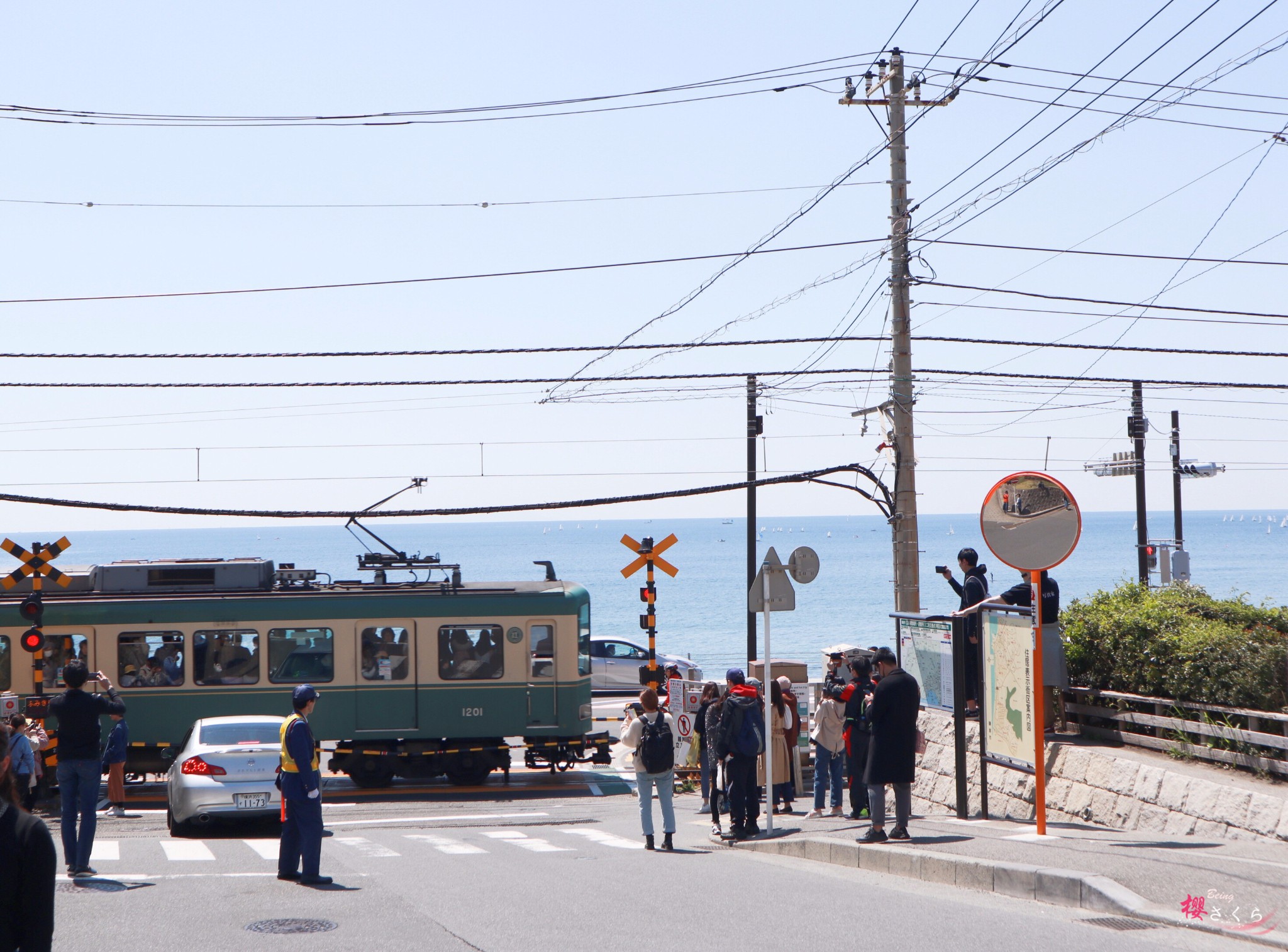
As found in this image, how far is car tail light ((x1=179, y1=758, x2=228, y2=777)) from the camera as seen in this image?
14.4 metres

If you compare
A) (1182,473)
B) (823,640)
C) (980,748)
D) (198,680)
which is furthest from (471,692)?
(823,640)

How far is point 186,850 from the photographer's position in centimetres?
1284

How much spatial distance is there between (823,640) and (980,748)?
69.4 m

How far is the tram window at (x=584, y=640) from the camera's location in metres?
20.9

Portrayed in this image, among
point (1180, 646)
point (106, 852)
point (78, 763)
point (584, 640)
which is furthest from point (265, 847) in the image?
point (1180, 646)

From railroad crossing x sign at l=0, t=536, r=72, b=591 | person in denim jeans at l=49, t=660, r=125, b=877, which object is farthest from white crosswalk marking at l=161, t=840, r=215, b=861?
railroad crossing x sign at l=0, t=536, r=72, b=591

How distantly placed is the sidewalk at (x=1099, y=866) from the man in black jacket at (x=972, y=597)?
270 cm

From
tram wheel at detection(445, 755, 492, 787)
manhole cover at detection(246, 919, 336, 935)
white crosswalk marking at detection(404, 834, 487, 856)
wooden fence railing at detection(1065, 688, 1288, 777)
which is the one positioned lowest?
tram wheel at detection(445, 755, 492, 787)

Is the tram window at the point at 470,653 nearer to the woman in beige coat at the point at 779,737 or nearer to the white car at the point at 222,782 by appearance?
the white car at the point at 222,782

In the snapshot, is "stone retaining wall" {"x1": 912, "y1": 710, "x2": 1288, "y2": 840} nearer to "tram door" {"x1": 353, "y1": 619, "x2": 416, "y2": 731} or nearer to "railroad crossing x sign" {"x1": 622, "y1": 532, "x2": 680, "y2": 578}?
"railroad crossing x sign" {"x1": 622, "y1": 532, "x2": 680, "y2": 578}

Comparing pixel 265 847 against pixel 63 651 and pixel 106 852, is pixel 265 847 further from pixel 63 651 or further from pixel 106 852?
pixel 63 651

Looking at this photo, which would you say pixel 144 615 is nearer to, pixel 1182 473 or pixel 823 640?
pixel 1182 473

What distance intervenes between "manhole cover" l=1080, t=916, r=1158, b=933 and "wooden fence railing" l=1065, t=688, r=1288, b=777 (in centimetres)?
357

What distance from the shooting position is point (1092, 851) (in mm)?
9156
